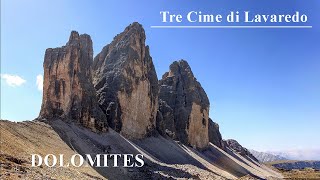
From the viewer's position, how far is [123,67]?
10650cm

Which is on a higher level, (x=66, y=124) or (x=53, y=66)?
(x=53, y=66)

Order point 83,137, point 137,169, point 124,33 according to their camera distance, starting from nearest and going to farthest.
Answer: point 137,169
point 83,137
point 124,33

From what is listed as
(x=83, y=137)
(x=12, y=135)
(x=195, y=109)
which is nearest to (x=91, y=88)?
(x=83, y=137)

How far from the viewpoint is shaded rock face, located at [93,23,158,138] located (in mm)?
101750

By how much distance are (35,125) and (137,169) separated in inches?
781

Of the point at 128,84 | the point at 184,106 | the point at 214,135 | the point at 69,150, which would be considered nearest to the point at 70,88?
the point at 69,150

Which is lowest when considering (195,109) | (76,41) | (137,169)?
(137,169)

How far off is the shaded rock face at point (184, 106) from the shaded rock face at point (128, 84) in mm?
18972

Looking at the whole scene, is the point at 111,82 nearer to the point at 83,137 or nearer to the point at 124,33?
the point at 124,33

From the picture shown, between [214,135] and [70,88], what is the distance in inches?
3867

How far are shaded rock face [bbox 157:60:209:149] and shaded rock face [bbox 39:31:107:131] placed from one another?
149 feet

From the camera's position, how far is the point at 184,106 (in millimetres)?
145875

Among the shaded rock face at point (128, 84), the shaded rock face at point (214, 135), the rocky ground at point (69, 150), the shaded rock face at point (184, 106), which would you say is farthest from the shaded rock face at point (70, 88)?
the shaded rock face at point (214, 135)

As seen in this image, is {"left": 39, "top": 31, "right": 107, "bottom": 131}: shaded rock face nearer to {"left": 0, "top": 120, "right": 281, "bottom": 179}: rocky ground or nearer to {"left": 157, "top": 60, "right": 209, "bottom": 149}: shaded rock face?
{"left": 0, "top": 120, "right": 281, "bottom": 179}: rocky ground
